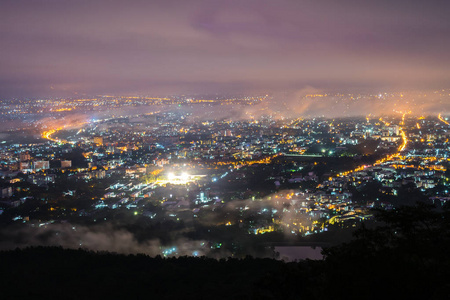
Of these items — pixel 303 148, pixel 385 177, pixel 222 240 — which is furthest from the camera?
pixel 303 148

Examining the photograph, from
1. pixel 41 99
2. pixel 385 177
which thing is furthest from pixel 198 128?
pixel 385 177

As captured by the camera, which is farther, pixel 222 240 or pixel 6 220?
pixel 6 220

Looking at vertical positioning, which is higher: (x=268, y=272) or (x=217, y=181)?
(x=217, y=181)

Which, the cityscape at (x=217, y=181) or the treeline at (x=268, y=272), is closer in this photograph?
the treeline at (x=268, y=272)

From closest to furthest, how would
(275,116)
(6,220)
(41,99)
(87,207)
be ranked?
(6,220) → (87,207) → (41,99) → (275,116)

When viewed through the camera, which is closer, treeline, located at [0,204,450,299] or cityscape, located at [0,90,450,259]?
treeline, located at [0,204,450,299]

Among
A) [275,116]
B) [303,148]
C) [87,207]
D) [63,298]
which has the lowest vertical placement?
[63,298]

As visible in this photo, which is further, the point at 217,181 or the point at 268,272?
the point at 217,181

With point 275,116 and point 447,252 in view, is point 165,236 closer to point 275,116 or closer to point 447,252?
point 447,252
